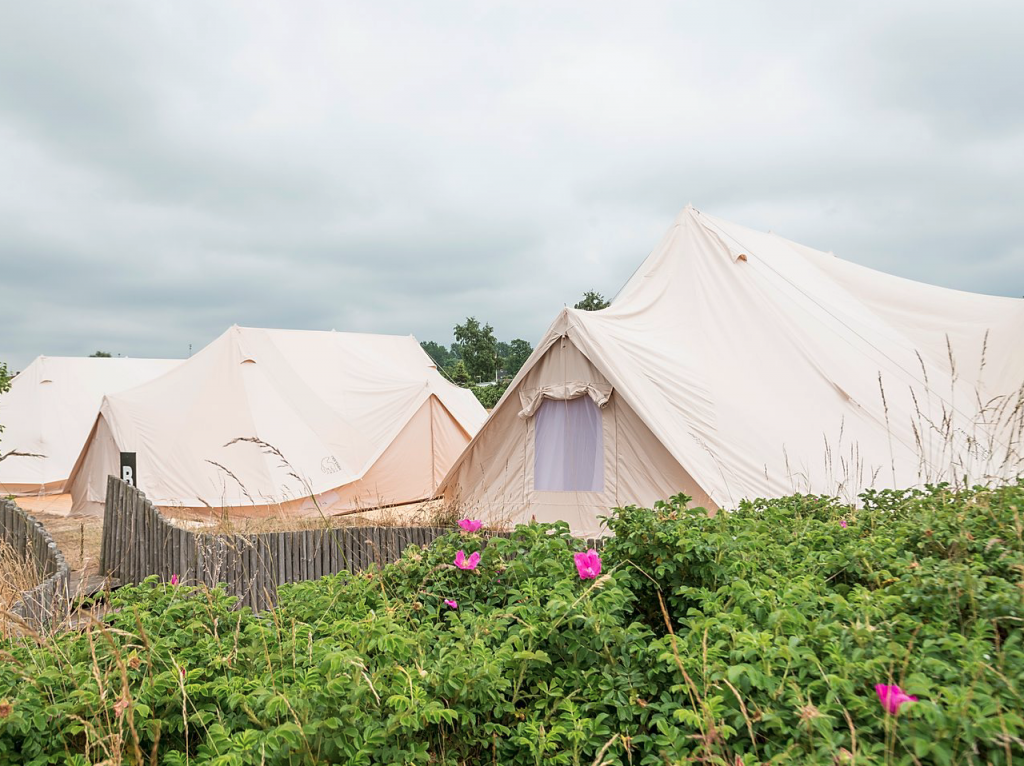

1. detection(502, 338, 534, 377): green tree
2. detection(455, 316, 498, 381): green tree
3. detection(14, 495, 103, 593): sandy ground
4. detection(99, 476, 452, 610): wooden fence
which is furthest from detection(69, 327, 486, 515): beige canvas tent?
detection(502, 338, 534, 377): green tree

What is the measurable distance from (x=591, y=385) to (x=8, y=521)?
634 cm

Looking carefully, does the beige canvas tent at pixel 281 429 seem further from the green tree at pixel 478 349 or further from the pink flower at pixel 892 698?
the green tree at pixel 478 349

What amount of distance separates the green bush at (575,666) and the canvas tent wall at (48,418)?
15.3 metres

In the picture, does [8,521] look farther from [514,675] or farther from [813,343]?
[813,343]

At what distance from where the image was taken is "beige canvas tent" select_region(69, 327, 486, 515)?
37.7 ft

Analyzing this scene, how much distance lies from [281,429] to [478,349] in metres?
31.4

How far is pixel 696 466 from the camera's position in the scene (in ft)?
22.8

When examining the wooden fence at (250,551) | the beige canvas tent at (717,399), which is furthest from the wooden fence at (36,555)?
the beige canvas tent at (717,399)

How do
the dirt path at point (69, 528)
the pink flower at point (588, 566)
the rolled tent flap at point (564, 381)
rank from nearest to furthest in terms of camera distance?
the pink flower at point (588, 566)
the dirt path at point (69, 528)
the rolled tent flap at point (564, 381)

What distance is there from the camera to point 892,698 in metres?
1.38

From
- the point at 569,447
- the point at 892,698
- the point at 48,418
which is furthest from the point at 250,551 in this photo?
the point at 48,418

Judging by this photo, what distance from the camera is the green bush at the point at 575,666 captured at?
1.52 metres

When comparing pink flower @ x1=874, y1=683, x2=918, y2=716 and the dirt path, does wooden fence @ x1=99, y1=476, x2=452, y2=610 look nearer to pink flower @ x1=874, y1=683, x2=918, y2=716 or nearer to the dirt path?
the dirt path

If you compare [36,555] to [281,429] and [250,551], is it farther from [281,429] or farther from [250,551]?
[281,429]
